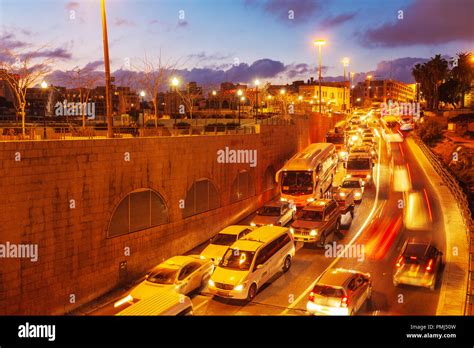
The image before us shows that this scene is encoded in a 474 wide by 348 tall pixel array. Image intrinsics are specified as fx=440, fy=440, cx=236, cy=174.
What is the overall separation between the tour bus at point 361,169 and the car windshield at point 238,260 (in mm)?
19328

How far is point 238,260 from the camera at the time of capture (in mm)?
17016

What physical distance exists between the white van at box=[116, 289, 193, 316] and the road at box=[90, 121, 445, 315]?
276cm

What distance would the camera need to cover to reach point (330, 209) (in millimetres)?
23781

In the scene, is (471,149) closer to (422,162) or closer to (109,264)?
(422,162)

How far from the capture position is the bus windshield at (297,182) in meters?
28.1

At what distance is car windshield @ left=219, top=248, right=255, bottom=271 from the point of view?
1677 centimetres

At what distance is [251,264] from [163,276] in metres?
3.35

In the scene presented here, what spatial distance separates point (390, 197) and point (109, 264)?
21.0m

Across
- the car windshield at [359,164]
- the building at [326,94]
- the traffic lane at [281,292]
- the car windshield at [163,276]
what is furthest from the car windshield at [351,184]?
the building at [326,94]

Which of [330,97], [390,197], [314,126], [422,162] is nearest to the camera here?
[390,197]

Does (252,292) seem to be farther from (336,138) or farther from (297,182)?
(336,138)

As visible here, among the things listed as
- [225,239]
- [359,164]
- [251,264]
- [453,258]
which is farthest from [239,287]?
[359,164]

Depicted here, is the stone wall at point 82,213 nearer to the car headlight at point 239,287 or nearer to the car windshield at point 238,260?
the car windshield at point 238,260
